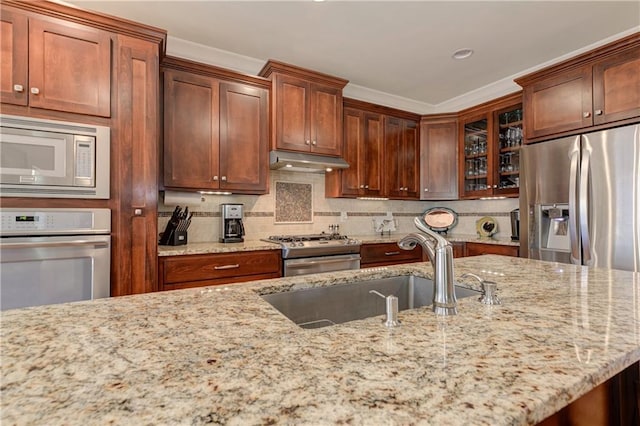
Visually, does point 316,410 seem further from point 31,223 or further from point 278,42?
point 278,42

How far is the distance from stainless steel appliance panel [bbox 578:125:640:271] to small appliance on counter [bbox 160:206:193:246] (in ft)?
10.2

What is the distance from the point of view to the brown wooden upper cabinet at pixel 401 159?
→ 3.66 m

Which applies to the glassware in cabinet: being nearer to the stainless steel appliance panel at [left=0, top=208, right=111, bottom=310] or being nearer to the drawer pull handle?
the drawer pull handle

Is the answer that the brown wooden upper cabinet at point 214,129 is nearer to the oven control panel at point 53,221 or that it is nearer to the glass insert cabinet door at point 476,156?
the oven control panel at point 53,221

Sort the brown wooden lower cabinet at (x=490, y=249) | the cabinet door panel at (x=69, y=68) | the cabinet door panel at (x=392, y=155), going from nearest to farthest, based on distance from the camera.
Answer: the cabinet door panel at (x=69, y=68), the brown wooden lower cabinet at (x=490, y=249), the cabinet door panel at (x=392, y=155)

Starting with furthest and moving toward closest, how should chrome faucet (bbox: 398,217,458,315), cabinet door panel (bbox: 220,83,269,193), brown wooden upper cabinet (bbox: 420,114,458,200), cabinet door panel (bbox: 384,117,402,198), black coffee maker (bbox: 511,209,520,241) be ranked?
brown wooden upper cabinet (bbox: 420,114,458,200) < cabinet door panel (bbox: 384,117,402,198) < black coffee maker (bbox: 511,209,520,241) < cabinet door panel (bbox: 220,83,269,193) < chrome faucet (bbox: 398,217,458,315)

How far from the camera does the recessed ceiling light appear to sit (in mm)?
2842

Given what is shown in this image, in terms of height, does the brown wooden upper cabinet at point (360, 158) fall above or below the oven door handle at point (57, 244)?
above

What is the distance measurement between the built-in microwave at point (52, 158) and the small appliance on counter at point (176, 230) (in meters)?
0.69

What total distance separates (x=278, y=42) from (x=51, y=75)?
1.68 metres

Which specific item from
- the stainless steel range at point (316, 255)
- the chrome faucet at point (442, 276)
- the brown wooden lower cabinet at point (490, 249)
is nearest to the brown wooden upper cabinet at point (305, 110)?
the stainless steel range at point (316, 255)

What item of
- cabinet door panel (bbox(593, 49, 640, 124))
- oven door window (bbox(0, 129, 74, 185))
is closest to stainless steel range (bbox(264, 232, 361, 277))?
oven door window (bbox(0, 129, 74, 185))

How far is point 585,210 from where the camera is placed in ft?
7.63

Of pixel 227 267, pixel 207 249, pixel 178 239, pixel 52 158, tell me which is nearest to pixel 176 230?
pixel 178 239
